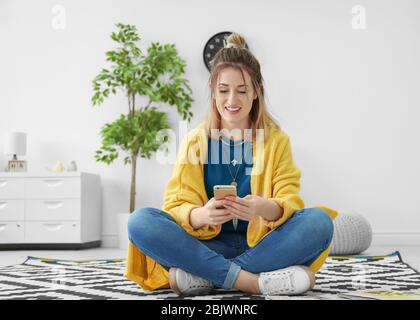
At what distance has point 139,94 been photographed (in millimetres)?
4426

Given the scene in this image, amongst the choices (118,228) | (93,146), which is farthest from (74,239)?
(93,146)

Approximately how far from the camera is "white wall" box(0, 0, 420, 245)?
447 centimetres

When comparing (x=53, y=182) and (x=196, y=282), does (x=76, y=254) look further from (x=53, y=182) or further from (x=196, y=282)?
(x=196, y=282)

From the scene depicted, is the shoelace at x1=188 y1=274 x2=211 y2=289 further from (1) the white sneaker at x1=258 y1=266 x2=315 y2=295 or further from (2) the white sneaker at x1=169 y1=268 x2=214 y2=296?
Answer: (1) the white sneaker at x1=258 y1=266 x2=315 y2=295

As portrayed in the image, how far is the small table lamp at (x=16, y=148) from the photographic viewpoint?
14.4ft

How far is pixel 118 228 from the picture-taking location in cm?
429

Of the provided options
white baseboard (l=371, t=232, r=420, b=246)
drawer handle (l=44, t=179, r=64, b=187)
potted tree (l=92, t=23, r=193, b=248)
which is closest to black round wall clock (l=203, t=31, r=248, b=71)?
potted tree (l=92, t=23, r=193, b=248)

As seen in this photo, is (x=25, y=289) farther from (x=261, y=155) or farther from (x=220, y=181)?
(x=261, y=155)

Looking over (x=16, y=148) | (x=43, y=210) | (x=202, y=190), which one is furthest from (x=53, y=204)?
(x=202, y=190)

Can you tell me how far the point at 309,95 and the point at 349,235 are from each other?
4.67ft

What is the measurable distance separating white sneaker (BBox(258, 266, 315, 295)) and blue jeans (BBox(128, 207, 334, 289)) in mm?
35

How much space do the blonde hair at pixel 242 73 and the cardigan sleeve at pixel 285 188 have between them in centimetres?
10
